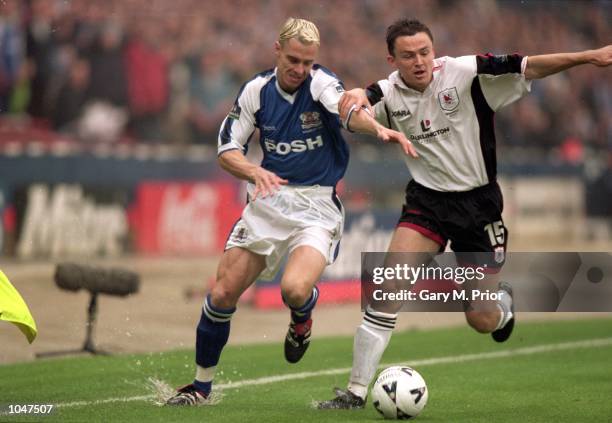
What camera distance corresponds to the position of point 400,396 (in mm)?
6477

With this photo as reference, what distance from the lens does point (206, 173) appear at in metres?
18.4

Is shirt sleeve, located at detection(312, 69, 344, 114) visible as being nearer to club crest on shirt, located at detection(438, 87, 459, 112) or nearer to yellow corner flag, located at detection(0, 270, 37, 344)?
club crest on shirt, located at detection(438, 87, 459, 112)

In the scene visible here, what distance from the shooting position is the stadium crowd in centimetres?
1694

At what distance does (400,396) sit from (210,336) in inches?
51.6

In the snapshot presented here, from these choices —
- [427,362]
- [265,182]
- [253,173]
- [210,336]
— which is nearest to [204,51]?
[427,362]

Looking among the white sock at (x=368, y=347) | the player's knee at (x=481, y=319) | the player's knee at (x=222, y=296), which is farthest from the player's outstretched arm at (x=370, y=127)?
the player's knee at (x=481, y=319)

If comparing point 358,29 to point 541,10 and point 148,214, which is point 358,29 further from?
point 148,214

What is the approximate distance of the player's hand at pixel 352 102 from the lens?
675 cm

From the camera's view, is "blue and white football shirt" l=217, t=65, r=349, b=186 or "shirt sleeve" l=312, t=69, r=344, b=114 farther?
"blue and white football shirt" l=217, t=65, r=349, b=186

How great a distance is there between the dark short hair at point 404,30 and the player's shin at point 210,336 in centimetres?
197

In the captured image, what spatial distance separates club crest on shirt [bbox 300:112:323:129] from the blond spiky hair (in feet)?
1.51

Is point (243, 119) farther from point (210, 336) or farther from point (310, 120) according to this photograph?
point (210, 336)

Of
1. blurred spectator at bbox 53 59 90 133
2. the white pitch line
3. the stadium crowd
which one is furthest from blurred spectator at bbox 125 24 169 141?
the white pitch line

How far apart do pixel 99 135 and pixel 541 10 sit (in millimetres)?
11617
